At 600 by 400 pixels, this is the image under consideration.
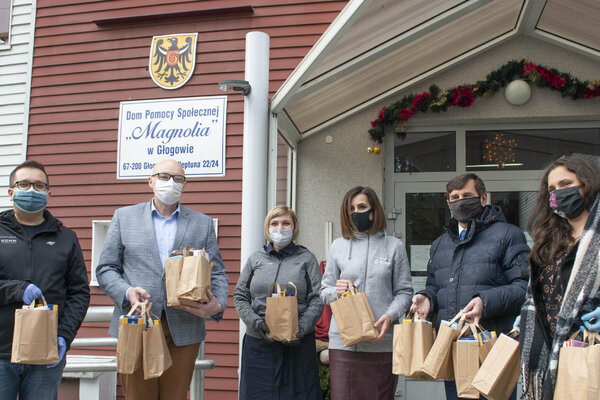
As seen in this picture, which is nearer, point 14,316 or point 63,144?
point 14,316

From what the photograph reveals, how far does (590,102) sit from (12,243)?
17.7 ft

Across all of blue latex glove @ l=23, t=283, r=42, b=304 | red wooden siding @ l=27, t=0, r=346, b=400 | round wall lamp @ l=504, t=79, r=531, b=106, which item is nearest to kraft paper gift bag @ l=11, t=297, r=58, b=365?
blue latex glove @ l=23, t=283, r=42, b=304

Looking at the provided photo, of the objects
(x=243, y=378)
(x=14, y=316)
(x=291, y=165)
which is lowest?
(x=243, y=378)

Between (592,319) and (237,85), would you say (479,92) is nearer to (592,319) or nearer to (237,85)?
(237,85)

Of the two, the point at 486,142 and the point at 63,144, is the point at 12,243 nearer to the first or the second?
the point at 63,144

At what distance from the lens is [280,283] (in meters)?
3.31

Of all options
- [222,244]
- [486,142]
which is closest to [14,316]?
[222,244]

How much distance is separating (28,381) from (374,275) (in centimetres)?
195

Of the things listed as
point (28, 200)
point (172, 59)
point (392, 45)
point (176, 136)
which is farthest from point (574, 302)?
point (172, 59)

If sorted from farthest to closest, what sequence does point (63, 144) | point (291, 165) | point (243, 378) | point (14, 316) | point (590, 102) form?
point (63, 144)
point (291, 165)
point (590, 102)
point (243, 378)
point (14, 316)

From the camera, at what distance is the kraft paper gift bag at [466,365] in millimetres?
2564

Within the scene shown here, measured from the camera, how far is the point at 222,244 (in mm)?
6004

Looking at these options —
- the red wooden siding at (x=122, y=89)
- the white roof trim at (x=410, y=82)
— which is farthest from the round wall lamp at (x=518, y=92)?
the red wooden siding at (x=122, y=89)

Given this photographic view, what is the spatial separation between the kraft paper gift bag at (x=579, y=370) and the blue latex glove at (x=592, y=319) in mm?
22
